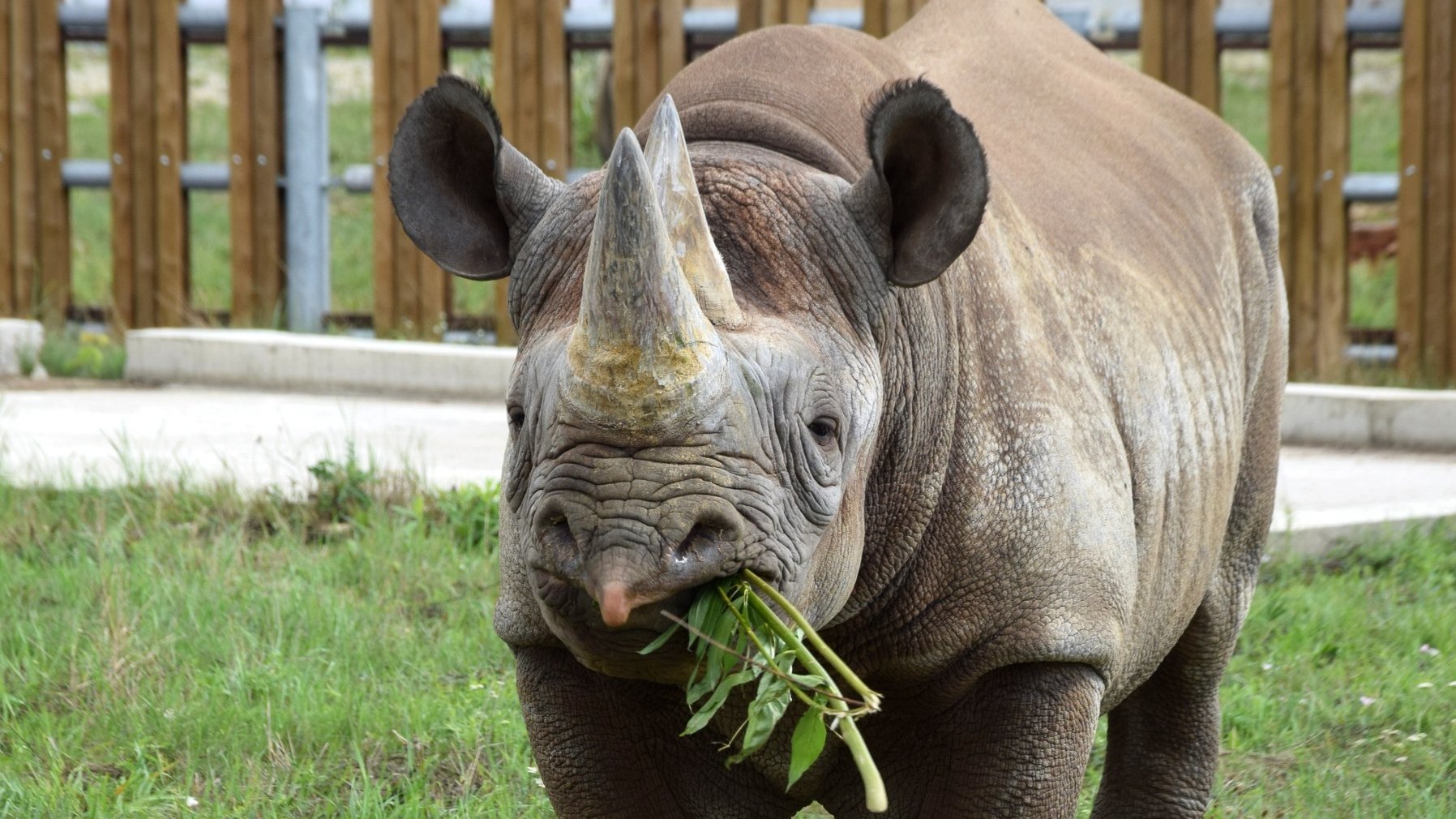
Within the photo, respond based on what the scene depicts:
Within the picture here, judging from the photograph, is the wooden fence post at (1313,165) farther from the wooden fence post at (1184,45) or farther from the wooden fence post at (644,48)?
the wooden fence post at (644,48)

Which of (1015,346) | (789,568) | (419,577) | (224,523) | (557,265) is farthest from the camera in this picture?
(224,523)

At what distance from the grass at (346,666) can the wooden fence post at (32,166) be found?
6215 millimetres

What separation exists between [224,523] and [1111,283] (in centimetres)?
383

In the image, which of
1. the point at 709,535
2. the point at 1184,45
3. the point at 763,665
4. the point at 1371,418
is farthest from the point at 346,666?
the point at 1184,45

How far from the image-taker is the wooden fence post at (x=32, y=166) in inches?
504

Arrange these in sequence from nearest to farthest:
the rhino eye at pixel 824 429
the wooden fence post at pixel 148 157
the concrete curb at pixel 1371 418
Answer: the rhino eye at pixel 824 429, the concrete curb at pixel 1371 418, the wooden fence post at pixel 148 157

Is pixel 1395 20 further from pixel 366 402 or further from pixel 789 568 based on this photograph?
pixel 789 568

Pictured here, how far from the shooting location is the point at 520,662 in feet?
11.8

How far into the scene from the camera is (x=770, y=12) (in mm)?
11391

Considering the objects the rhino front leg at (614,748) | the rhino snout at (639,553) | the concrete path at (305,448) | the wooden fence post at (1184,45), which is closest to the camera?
the rhino snout at (639,553)

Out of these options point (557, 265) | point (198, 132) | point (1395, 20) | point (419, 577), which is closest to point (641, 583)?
point (557, 265)

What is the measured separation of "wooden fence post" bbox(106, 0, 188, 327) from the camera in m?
12.5

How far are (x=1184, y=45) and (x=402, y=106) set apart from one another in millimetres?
Result: 4676

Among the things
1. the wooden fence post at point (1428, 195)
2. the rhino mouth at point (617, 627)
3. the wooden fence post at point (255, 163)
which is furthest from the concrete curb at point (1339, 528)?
the wooden fence post at point (255, 163)
